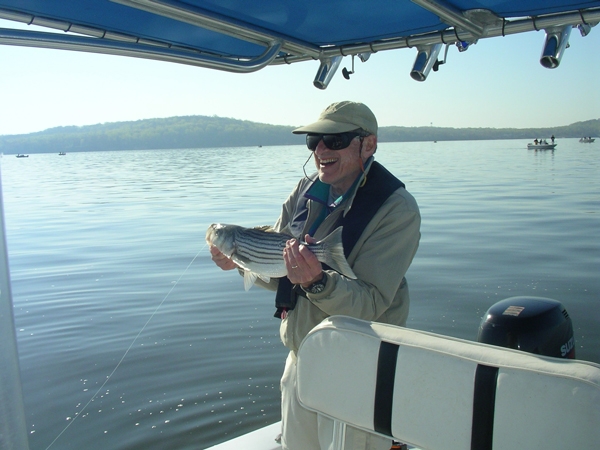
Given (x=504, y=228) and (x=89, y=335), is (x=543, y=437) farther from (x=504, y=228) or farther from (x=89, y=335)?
(x=504, y=228)

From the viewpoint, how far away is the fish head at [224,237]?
10.4 ft

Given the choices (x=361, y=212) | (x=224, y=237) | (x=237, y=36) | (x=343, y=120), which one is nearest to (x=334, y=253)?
(x=361, y=212)

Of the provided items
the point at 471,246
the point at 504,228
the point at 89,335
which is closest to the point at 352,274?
the point at 89,335

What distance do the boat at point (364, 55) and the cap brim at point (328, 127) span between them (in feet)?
2.26

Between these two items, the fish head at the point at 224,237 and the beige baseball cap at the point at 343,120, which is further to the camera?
the beige baseball cap at the point at 343,120

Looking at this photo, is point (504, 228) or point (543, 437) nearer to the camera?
point (543, 437)

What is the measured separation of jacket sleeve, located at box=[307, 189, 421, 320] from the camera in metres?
2.94

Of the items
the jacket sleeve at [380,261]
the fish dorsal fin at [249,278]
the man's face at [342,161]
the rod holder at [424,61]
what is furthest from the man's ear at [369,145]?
the fish dorsal fin at [249,278]

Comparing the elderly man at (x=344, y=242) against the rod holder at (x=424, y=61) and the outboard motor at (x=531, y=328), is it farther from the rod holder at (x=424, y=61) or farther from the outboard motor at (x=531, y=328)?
the outboard motor at (x=531, y=328)

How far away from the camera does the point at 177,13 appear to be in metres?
3.20

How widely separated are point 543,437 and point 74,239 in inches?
640

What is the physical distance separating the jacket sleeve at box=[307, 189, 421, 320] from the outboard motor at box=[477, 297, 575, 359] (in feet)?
2.90

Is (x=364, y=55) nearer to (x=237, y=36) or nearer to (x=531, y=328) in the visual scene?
(x=237, y=36)

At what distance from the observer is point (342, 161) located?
3410 millimetres
